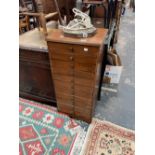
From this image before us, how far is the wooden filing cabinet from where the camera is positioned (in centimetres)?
102

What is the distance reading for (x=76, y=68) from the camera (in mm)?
1147

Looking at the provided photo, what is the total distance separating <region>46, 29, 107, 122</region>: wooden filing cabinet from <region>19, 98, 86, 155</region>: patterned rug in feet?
0.61

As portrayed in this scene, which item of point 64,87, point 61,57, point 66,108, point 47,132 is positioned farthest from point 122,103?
point 61,57

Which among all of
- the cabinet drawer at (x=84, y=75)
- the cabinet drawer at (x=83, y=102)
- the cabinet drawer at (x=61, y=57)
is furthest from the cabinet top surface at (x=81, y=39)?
the cabinet drawer at (x=83, y=102)

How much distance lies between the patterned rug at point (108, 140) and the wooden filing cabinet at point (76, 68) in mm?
148

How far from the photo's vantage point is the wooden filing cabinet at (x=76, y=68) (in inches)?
40.3

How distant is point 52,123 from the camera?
1.53 metres

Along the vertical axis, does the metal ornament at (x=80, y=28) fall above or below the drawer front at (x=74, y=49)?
above

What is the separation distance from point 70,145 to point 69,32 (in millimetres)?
1013

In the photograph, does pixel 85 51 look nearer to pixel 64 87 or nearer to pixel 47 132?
pixel 64 87

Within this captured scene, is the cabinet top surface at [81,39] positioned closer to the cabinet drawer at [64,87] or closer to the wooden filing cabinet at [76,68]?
the wooden filing cabinet at [76,68]

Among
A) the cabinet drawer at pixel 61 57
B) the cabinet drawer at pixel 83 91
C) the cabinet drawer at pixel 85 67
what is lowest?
the cabinet drawer at pixel 83 91

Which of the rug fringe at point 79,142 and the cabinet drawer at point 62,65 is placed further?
the rug fringe at point 79,142
